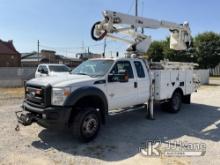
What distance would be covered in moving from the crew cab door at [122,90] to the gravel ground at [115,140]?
74 cm

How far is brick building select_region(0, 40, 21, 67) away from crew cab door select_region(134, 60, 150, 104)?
4476 cm

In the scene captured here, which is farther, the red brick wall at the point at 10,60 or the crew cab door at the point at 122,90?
the red brick wall at the point at 10,60

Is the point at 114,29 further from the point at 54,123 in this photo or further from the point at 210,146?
the point at 210,146

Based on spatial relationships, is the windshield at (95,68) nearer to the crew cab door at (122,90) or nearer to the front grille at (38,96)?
the crew cab door at (122,90)

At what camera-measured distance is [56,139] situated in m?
6.61

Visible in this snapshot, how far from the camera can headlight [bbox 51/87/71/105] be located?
5.99 metres

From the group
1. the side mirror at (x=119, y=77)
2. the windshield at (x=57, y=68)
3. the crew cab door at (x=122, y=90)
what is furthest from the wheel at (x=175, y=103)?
the windshield at (x=57, y=68)

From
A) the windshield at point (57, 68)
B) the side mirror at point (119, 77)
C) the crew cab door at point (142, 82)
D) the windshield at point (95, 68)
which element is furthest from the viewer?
the windshield at point (57, 68)

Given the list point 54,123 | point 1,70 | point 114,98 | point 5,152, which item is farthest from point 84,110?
point 1,70

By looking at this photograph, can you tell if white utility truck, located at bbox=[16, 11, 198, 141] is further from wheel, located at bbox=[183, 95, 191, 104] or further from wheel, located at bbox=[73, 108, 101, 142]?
wheel, located at bbox=[183, 95, 191, 104]

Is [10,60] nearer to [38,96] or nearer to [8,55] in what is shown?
[8,55]

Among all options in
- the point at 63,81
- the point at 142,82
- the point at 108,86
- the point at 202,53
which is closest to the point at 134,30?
the point at 142,82

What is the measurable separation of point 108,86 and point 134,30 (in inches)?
112

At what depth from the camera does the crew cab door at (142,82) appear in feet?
26.6
